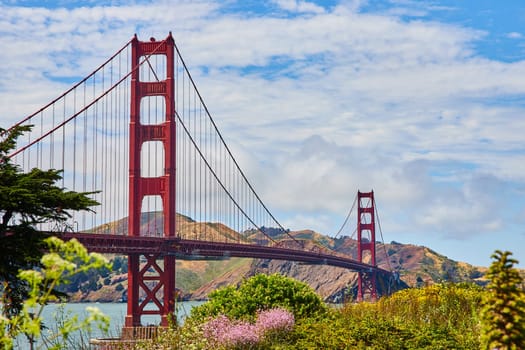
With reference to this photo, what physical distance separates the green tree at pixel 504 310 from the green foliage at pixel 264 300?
46.1 feet

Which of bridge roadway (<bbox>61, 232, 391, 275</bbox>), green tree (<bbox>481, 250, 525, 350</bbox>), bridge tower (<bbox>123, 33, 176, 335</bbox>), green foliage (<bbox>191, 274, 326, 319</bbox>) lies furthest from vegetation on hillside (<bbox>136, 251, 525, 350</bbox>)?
bridge tower (<bbox>123, 33, 176, 335</bbox>)

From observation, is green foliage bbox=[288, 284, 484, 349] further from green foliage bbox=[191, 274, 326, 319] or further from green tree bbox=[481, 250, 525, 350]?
green tree bbox=[481, 250, 525, 350]

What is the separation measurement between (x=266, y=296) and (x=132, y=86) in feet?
140

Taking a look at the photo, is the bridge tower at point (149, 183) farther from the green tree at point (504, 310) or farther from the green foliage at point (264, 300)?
the green tree at point (504, 310)

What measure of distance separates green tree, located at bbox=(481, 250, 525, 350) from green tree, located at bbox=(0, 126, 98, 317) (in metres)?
16.9

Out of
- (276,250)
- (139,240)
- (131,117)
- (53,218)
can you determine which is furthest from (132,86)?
(53,218)

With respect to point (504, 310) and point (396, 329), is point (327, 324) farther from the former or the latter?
point (504, 310)

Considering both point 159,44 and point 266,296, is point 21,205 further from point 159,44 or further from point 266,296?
point 159,44

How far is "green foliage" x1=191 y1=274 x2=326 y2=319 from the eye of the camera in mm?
24797

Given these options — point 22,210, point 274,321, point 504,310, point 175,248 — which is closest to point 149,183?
point 175,248

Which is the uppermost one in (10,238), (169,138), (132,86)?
(132,86)

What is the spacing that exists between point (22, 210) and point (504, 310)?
20.4 meters

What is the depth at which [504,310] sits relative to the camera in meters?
10.4

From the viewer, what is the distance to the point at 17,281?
86.7 feet
